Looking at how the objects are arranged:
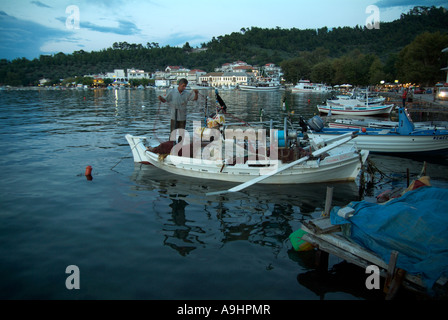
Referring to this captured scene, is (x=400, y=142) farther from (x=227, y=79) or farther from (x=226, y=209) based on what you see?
(x=227, y=79)

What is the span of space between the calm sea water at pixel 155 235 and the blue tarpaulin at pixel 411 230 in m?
1.12

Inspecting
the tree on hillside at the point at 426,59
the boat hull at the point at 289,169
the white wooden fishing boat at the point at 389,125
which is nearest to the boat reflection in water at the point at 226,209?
the boat hull at the point at 289,169

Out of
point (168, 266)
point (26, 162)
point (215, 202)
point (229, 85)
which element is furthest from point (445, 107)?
point (229, 85)

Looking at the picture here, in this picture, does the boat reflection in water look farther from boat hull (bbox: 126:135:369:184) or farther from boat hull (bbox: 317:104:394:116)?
boat hull (bbox: 317:104:394:116)

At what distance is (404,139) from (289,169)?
9.52 metres

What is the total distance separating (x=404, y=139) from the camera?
1645cm

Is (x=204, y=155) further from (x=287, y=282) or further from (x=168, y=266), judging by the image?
(x=287, y=282)

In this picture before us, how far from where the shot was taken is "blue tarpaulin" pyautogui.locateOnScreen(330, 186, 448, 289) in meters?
5.02

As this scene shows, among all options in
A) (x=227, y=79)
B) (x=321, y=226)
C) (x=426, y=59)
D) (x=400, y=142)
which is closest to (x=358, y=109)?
(x=400, y=142)

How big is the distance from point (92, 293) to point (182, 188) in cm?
625

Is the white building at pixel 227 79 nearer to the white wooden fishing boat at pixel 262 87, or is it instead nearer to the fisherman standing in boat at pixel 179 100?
the white wooden fishing boat at pixel 262 87

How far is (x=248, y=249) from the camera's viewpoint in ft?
24.5

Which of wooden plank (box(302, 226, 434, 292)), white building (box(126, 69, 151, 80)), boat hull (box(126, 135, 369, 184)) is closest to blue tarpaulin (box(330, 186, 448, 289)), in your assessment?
wooden plank (box(302, 226, 434, 292))

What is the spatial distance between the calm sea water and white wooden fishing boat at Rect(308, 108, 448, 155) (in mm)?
1946
